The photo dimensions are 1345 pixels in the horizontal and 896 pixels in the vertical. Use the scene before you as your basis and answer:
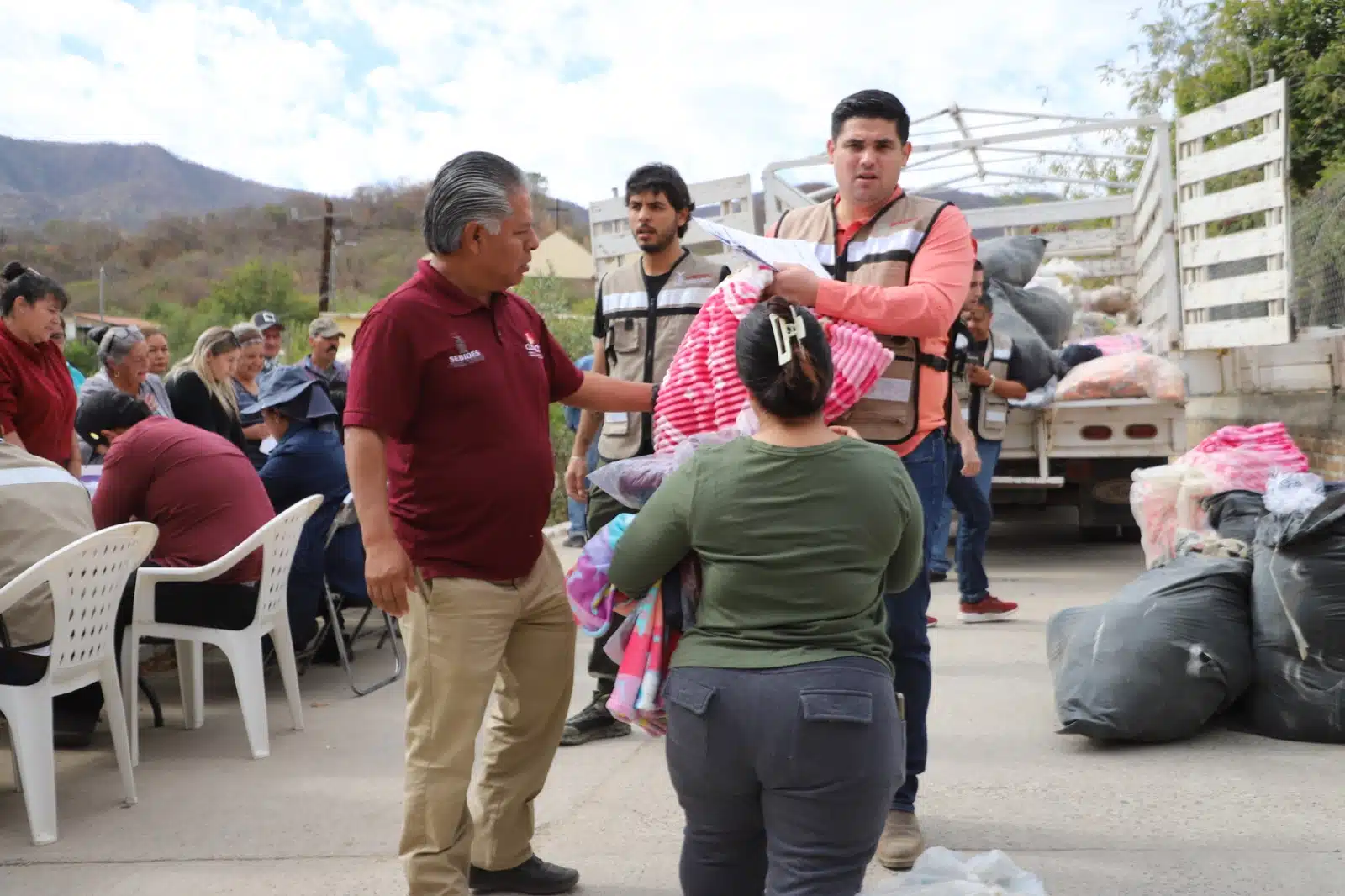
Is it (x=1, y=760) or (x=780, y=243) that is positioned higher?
(x=780, y=243)

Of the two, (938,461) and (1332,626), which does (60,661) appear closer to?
(938,461)

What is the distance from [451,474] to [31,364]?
13.0 feet

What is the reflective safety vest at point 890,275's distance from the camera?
3.41 meters

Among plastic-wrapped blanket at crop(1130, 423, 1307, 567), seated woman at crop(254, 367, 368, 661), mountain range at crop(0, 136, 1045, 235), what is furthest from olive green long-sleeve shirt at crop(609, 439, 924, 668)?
mountain range at crop(0, 136, 1045, 235)

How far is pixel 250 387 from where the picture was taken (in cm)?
842

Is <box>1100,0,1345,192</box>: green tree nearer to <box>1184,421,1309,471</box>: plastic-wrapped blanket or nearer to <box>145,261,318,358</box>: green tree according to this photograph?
<box>1184,421,1309,471</box>: plastic-wrapped blanket

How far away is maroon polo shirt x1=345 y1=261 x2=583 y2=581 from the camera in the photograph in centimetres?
296

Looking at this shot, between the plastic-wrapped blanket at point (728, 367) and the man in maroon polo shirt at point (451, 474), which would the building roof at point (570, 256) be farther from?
the man in maroon polo shirt at point (451, 474)

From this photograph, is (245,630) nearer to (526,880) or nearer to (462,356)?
(526,880)

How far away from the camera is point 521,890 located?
3430 mm

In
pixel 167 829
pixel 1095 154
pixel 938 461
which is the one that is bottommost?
pixel 167 829

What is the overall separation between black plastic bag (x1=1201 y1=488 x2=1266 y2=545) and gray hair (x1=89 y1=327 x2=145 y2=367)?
4894 mm

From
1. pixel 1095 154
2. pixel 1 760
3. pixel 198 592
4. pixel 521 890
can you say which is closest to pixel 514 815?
pixel 521 890

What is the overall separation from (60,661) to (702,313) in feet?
7.63
